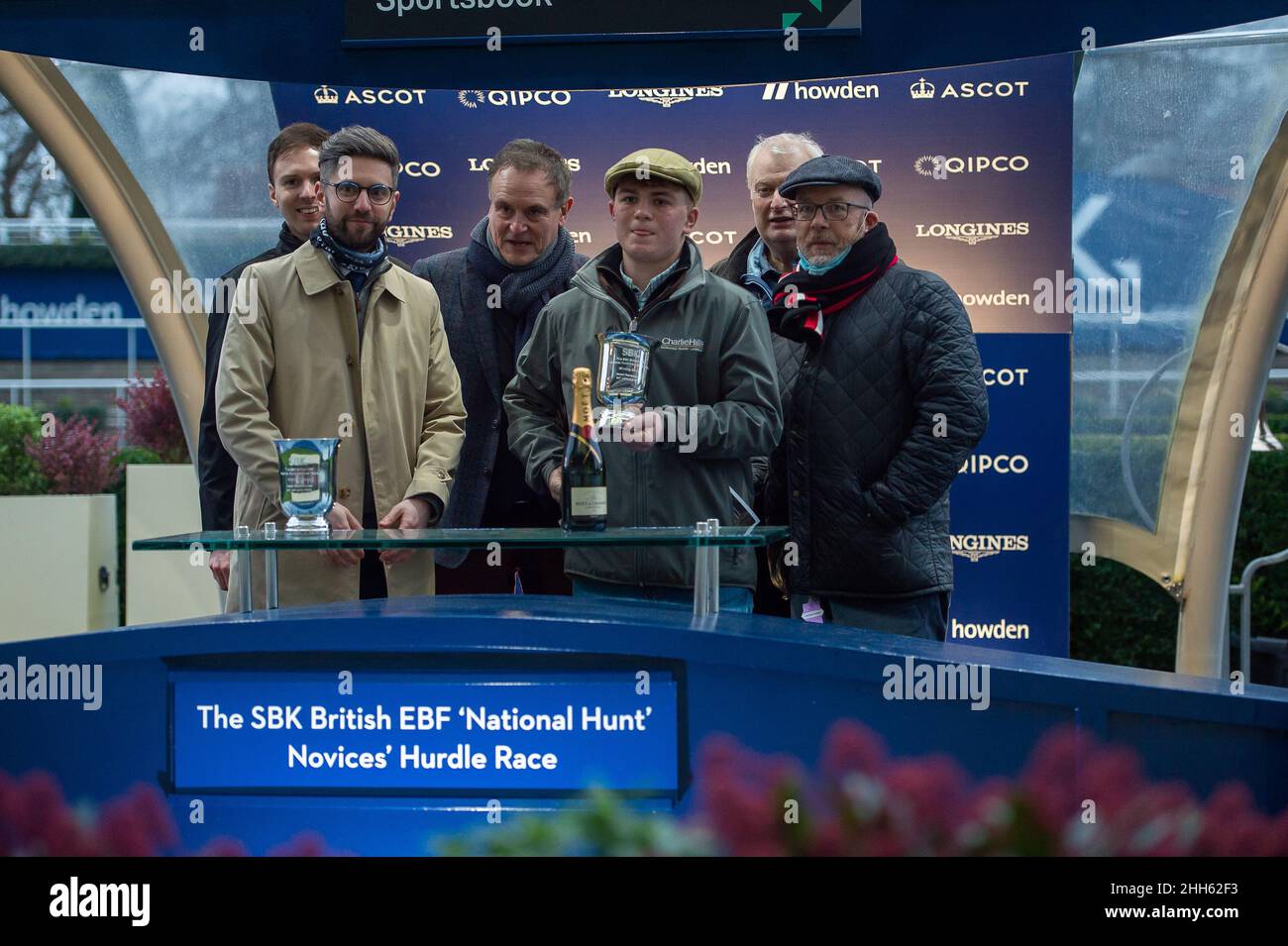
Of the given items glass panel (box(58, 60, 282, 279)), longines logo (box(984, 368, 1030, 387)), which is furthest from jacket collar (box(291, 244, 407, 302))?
longines logo (box(984, 368, 1030, 387))

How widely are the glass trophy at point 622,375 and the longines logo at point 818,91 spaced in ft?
7.87

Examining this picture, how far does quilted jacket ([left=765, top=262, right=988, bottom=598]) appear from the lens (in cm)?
360

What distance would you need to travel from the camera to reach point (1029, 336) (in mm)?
4906

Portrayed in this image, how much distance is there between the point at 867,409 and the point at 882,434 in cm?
8

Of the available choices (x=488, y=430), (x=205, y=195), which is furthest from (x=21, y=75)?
(x=488, y=430)

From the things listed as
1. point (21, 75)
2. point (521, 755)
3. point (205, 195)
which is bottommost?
point (521, 755)

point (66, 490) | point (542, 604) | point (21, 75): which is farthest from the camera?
point (66, 490)

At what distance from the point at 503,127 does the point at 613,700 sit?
3108mm

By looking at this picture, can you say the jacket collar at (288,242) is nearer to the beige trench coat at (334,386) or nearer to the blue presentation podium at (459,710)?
the beige trench coat at (334,386)

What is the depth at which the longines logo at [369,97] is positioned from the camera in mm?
4934

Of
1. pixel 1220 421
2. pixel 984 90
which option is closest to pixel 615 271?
pixel 984 90

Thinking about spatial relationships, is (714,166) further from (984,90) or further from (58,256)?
(58,256)
